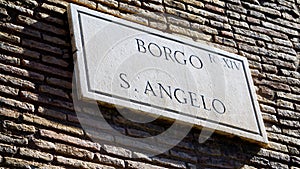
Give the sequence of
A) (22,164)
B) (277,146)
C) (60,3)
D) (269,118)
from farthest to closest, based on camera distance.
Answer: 1. (269,118)
2. (277,146)
3. (60,3)
4. (22,164)

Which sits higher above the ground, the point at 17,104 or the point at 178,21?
the point at 178,21

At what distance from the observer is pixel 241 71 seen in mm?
4316

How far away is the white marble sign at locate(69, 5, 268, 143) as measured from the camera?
12.3ft

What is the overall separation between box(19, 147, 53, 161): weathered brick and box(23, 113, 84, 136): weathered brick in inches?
6.6

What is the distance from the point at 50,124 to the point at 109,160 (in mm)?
347

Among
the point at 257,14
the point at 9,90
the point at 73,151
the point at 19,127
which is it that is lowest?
the point at 73,151

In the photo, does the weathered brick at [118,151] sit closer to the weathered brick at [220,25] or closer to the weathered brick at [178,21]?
the weathered brick at [178,21]

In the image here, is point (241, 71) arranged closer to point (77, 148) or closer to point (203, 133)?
point (203, 133)

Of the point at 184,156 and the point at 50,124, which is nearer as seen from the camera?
the point at 50,124

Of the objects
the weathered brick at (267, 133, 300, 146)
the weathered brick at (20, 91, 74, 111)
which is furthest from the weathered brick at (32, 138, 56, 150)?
the weathered brick at (267, 133, 300, 146)

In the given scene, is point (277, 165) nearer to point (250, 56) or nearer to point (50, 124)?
point (250, 56)

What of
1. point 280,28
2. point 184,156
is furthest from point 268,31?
point 184,156

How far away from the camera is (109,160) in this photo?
138 inches

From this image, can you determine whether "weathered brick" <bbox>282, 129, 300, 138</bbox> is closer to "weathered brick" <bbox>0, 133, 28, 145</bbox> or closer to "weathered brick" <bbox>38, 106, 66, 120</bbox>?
"weathered brick" <bbox>38, 106, 66, 120</bbox>
